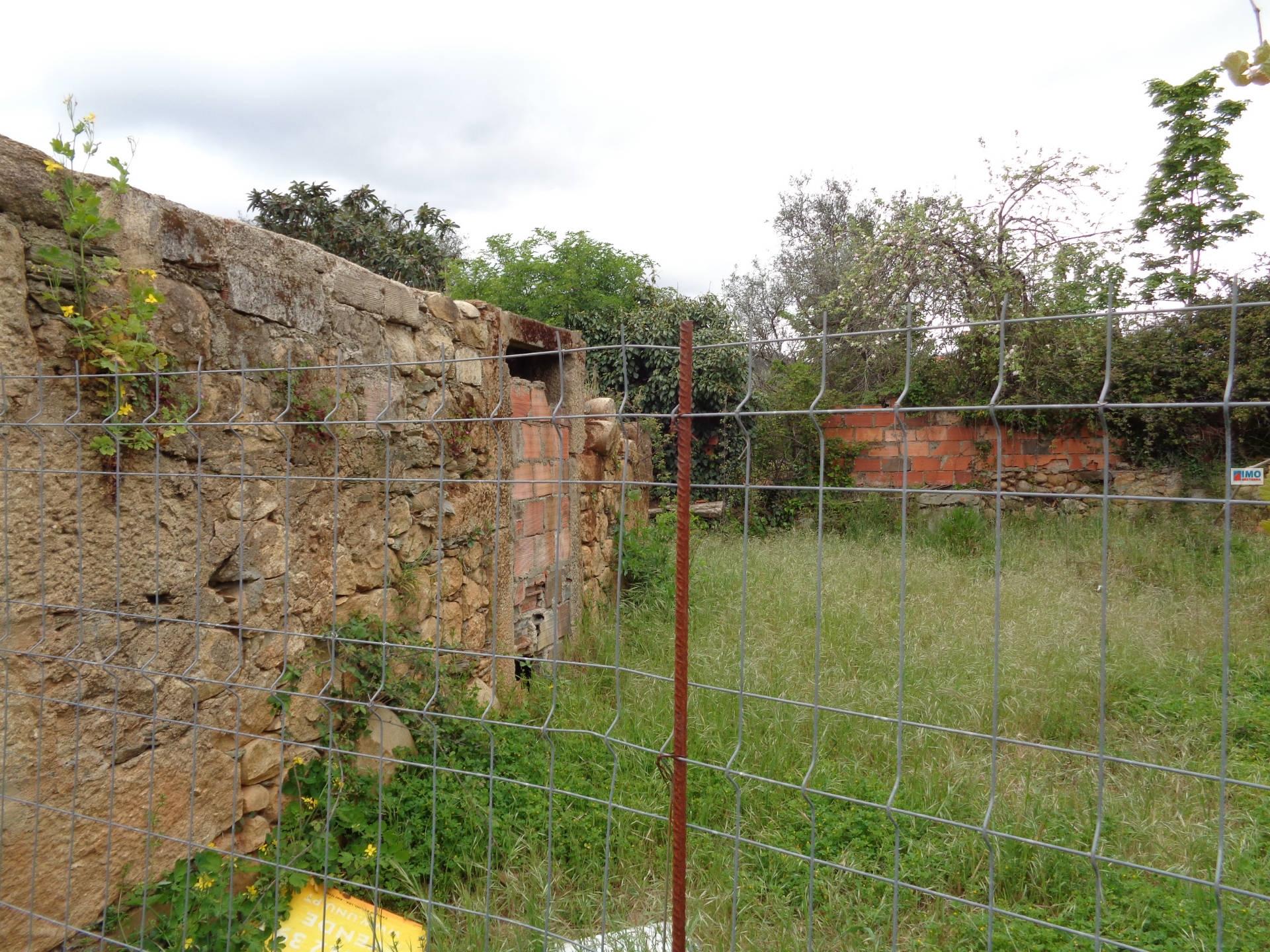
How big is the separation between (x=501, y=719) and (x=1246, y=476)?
2894mm

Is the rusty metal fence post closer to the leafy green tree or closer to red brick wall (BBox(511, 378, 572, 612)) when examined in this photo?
red brick wall (BBox(511, 378, 572, 612))

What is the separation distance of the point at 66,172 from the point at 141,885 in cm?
190

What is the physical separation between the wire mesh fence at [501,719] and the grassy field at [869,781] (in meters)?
0.02

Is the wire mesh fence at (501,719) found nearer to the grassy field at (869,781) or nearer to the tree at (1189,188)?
the grassy field at (869,781)

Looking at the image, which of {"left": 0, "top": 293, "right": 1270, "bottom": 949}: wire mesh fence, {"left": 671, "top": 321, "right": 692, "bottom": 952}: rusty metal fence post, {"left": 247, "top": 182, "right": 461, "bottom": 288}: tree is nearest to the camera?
{"left": 671, "top": 321, "right": 692, "bottom": 952}: rusty metal fence post

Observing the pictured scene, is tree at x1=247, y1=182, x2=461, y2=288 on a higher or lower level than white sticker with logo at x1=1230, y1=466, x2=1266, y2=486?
higher

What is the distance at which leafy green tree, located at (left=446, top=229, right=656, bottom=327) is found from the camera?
14.3 m

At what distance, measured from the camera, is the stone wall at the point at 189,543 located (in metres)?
1.97

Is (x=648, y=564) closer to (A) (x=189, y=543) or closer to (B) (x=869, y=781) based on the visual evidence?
(B) (x=869, y=781)

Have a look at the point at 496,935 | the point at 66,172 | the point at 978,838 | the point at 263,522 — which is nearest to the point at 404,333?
the point at 263,522

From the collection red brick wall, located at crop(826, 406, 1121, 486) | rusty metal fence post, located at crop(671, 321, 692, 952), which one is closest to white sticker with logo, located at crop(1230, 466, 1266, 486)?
rusty metal fence post, located at crop(671, 321, 692, 952)

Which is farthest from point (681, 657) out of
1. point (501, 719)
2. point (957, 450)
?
point (957, 450)

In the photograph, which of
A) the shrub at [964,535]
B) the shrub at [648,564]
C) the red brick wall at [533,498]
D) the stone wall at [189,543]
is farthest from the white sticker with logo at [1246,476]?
the shrub at [964,535]

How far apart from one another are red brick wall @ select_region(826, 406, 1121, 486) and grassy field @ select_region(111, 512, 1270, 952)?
2668 millimetres
